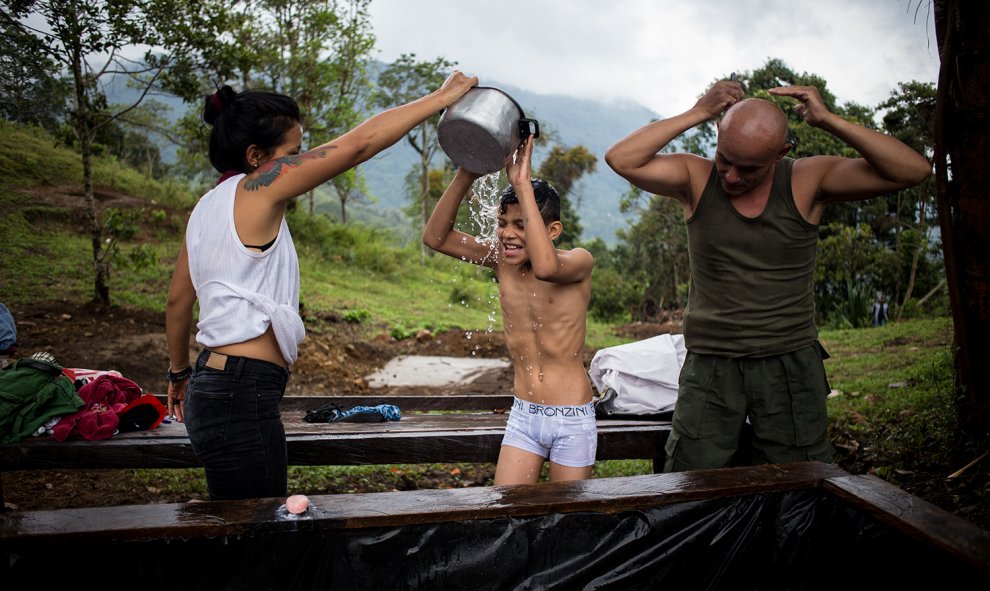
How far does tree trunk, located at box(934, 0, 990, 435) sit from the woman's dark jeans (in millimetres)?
3245

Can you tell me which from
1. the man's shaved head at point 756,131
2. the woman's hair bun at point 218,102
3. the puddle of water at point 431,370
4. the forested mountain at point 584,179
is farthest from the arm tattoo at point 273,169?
the forested mountain at point 584,179

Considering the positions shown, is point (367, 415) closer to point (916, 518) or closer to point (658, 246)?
point (916, 518)

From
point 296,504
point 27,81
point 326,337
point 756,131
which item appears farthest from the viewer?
point 326,337

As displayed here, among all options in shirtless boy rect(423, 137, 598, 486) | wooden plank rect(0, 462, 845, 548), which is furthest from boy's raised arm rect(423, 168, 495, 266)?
wooden plank rect(0, 462, 845, 548)

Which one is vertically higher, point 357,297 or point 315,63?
point 315,63

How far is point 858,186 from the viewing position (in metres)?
2.54

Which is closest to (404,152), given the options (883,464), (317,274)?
(317,274)

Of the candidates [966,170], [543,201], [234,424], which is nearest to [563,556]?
[234,424]

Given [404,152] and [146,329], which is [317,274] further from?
[404,152]

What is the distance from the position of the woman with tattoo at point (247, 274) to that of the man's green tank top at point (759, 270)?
1.25 m

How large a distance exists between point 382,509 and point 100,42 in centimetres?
637

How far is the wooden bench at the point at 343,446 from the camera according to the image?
2816 mm

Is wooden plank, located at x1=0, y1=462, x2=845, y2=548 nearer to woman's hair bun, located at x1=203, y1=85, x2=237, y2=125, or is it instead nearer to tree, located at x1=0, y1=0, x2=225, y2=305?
woman's hair bun, located at x1=203, y1=85, x2=237, y2=125

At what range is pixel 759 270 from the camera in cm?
259
